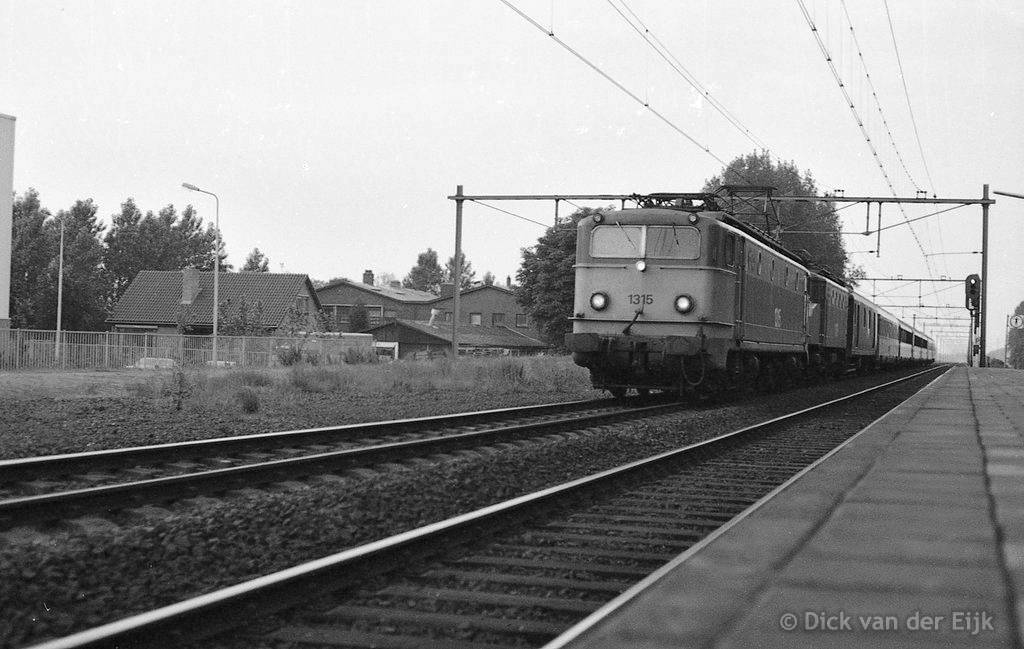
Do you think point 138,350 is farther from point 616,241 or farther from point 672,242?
point 672,242

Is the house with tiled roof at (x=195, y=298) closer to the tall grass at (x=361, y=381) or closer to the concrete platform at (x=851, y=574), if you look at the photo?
the tall grass at (x=361, y=381)

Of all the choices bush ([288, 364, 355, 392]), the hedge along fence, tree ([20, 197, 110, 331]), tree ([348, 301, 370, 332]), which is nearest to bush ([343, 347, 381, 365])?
the hedge along fence

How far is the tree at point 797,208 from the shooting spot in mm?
69250

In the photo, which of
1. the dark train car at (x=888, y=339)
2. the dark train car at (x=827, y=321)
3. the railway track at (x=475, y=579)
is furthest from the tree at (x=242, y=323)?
the railway track at (x=475, y=579)

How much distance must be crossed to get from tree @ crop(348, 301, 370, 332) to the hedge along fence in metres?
47.4

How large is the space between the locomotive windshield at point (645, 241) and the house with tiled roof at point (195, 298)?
49.1 meters

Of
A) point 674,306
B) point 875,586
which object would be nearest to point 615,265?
point 674,306

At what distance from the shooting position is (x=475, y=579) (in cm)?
571

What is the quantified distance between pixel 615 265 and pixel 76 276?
7658cm

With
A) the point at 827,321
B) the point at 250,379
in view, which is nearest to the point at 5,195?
the point at 250,379

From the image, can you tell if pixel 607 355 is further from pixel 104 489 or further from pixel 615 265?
pixel 104 489

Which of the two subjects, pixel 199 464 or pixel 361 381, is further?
pixel 361 381

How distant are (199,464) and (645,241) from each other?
10681mm

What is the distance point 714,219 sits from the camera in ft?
61.6
